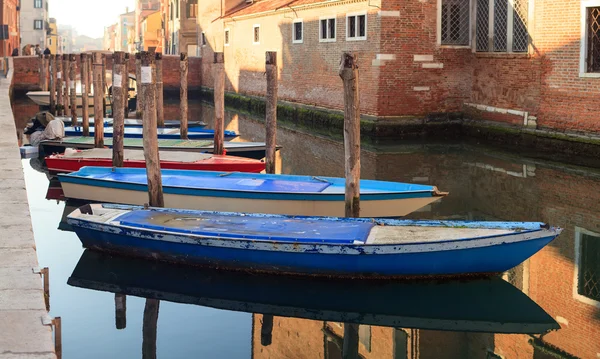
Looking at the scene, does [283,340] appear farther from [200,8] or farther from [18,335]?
[200,8]

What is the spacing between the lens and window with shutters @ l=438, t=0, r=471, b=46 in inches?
685

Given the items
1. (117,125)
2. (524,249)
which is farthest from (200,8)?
(524,249)

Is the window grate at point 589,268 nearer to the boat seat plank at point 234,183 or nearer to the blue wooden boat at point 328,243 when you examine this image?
the blue wooden boat at point 328,243

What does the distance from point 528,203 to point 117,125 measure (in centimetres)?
523

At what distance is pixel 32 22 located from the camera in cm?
7412

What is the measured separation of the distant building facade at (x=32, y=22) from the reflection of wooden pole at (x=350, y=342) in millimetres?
71179

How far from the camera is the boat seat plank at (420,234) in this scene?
22.4 ft

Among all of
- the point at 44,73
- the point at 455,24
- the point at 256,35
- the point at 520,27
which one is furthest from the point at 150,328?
the point at 44,73

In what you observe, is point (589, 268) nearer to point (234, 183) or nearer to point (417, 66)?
point (234, 183)

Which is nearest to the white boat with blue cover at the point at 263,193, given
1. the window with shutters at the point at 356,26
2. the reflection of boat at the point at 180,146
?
the reflection of boat at the point at 180,146

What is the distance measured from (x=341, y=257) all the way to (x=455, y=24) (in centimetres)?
1166

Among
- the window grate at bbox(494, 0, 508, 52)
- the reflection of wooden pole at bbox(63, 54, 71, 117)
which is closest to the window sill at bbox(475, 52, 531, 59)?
the window grate at bbox(494, 0, 508, 52)

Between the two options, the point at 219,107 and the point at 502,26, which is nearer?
the point at 219,107

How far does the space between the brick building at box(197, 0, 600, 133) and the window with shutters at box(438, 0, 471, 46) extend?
0.02 meters
